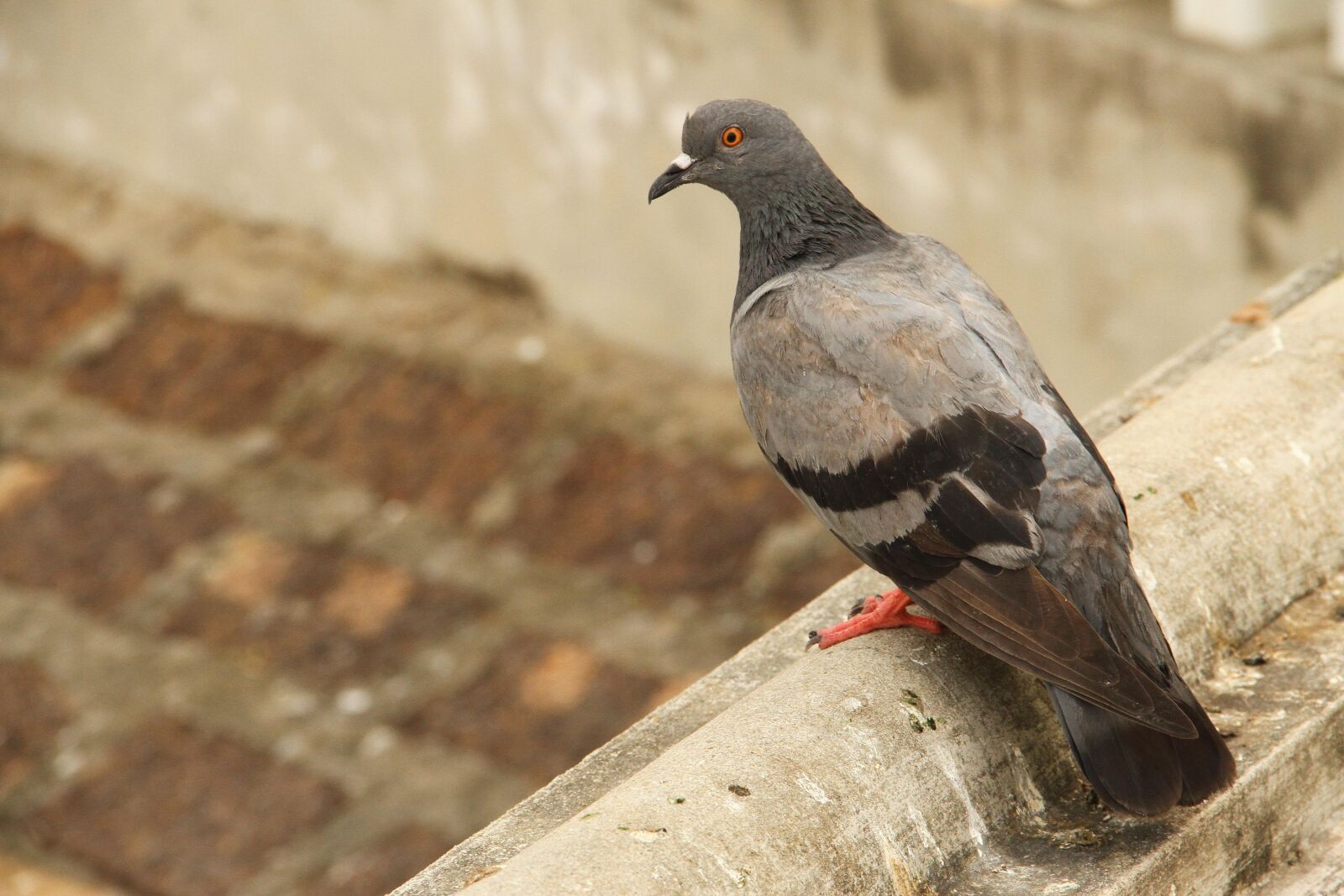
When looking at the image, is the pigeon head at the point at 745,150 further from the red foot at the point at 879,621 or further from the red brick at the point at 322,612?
the red brick at the point at 322,612

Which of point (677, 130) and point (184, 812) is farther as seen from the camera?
point (677, 130)

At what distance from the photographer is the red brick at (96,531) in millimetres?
8500

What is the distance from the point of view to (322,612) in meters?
8.08

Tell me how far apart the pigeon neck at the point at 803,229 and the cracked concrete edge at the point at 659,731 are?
2.58ft

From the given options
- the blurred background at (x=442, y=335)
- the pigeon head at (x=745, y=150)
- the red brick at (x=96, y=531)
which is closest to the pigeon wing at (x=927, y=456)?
the pigeon head at (x=745, y=150)

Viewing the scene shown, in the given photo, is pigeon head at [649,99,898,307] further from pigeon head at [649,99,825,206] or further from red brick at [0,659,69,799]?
red brick at [0,659,69,799]

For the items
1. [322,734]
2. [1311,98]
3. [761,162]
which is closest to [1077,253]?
[1311,98]

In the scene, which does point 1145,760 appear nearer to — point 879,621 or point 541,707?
point 879,621

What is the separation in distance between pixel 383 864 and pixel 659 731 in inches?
132

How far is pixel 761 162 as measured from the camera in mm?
4246

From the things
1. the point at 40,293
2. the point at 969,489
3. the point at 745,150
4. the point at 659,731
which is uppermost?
the point at 745,150

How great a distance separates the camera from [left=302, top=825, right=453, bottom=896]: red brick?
651cm

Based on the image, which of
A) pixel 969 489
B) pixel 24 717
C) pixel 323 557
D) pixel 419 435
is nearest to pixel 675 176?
pixel 969 489

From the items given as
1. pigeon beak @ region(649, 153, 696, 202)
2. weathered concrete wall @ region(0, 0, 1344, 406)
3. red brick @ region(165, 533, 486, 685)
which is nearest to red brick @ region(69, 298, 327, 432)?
weathered concrete wall @ region(0, 0, 1344, 406)
